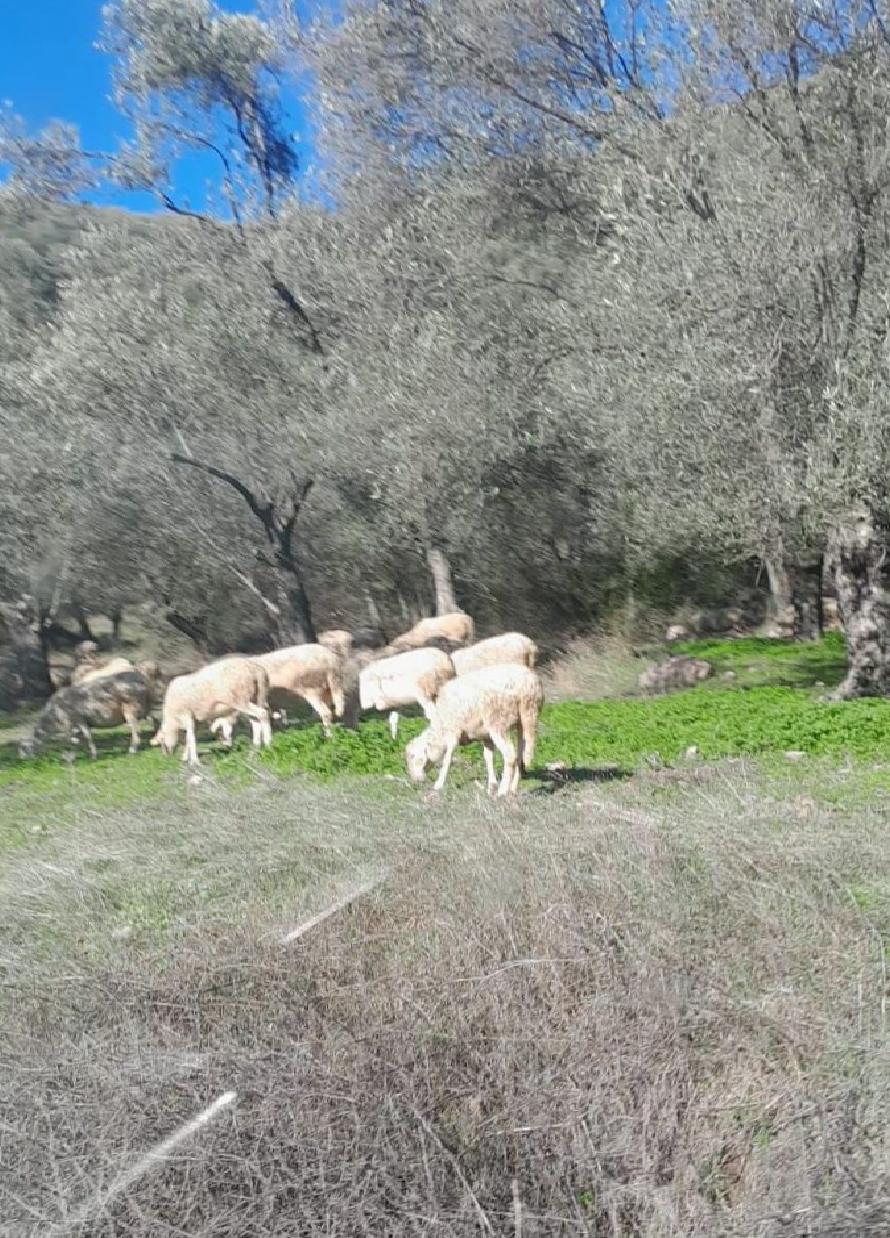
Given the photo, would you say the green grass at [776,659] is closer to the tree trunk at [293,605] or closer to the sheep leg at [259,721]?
the tree trunk at [293,605]

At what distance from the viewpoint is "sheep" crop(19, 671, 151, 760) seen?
19.0 meters

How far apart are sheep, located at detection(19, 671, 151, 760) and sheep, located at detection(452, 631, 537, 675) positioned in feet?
17.3

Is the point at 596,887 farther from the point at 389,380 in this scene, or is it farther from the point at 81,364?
the point at 81,364

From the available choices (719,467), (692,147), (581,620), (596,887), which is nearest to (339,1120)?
(596,887)

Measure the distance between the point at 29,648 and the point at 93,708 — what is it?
25.9 feet

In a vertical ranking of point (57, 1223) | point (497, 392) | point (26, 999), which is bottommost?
point (57, 1223)

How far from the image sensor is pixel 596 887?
6.44m

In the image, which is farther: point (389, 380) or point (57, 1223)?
point (389, 380)

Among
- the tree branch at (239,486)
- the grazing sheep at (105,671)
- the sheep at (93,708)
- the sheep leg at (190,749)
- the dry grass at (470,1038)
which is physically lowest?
the dry grass at (470,1038)

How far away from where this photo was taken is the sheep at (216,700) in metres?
16.7

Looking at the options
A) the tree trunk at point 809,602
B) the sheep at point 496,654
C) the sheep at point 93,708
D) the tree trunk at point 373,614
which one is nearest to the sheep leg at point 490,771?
the sheep at point 496,654

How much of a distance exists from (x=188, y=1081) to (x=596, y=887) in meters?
2.46

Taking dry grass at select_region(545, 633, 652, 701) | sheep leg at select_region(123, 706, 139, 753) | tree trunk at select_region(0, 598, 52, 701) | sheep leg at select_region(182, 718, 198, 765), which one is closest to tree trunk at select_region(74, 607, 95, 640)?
tree trunk at select_region(0, 598, 52, 701)

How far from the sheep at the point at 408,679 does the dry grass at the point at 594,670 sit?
385 cm
